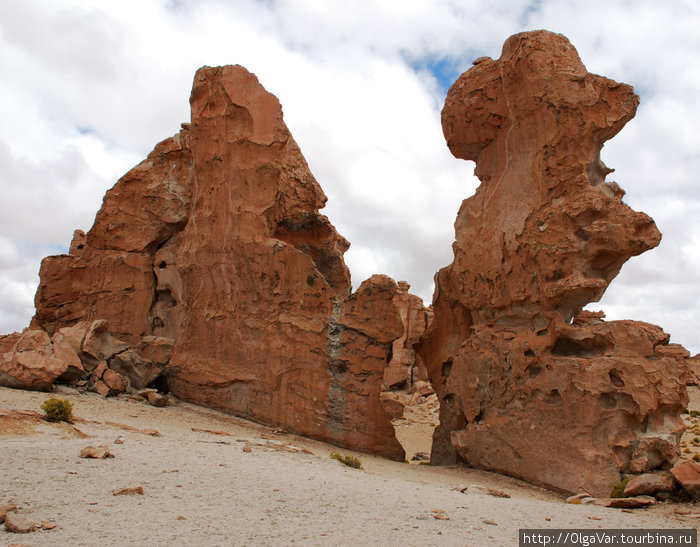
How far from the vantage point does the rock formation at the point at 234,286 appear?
14094 mm

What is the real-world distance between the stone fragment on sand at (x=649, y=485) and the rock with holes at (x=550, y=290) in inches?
44.6

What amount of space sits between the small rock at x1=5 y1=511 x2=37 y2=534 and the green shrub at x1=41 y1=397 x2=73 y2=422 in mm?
5388

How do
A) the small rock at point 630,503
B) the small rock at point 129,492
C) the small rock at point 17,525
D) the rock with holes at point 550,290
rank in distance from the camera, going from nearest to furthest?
the small rock at point 17,525 → the small rock at point 129,492 → the small rock at point 630,503 → the rock with holes at point 550,290

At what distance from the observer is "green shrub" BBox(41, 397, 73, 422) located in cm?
1010

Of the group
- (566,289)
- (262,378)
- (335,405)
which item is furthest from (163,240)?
(566,289)

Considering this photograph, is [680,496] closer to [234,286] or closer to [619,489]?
[619,489]

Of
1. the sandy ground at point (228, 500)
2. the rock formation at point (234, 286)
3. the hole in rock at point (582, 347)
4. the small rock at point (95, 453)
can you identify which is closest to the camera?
the sandy ground at point (228, 500)

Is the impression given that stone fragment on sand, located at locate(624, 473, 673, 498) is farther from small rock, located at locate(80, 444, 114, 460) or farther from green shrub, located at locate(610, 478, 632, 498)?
small rock, located at locate(80, 444, 114, 460)

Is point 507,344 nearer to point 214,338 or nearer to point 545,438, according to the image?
point 545,438

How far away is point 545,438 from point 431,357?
541cm

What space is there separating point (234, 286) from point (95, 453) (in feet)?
26.4

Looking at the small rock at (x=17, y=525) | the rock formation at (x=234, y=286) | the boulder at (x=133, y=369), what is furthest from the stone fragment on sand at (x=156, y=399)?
the small rock at (x=17, y=525)

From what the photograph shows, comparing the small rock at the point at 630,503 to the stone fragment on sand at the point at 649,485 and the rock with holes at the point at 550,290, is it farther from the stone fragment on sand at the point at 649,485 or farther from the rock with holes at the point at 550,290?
the rock with holes at the point at 550,290

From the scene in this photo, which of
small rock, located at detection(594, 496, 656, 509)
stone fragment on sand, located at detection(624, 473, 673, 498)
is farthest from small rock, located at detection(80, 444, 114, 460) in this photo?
stone fragment on sand, located at detection(624, 473, 673, 498)
